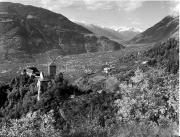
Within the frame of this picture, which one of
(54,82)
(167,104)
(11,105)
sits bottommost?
(11,105)

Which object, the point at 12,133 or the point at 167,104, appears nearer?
the point at 12,133

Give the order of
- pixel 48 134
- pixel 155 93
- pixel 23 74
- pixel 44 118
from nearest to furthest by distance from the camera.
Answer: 1. pixel 48 134
2. pixel 44 118
3. pixel 155 93
4. pixel 23 74

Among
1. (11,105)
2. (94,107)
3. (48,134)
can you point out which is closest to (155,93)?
(48,134)

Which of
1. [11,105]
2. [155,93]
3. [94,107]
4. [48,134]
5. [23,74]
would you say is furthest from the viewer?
[23,74]

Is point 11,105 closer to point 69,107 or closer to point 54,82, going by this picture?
point 54,82

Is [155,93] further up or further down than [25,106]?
further up

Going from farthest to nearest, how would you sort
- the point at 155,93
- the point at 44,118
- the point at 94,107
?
1. the point at 94,107
2. the point at 155,93
3. the point at 44,118

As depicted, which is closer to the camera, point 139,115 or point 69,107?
point 139,115

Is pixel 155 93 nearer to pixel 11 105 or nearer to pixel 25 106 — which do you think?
pixel 25 106

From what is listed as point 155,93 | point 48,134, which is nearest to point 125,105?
point 155,93
